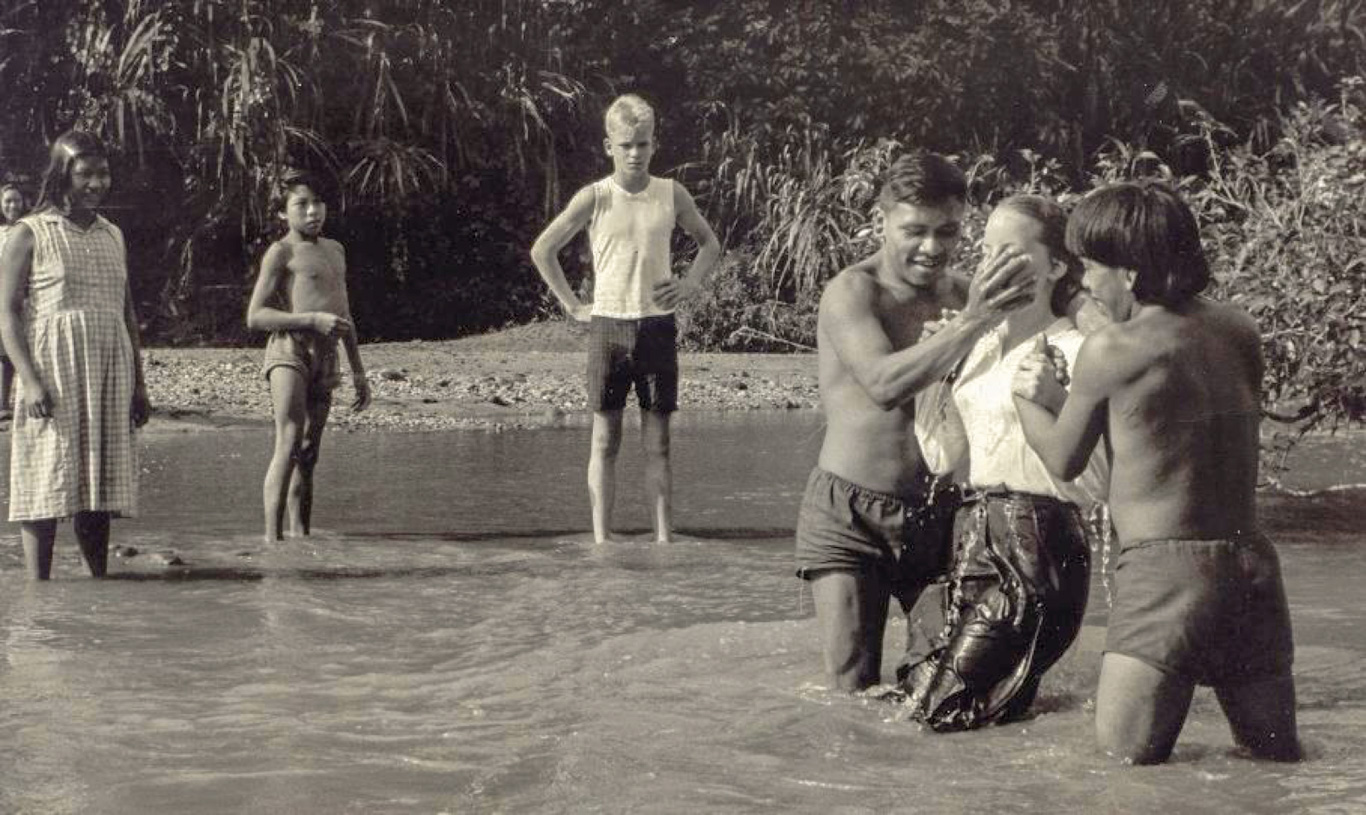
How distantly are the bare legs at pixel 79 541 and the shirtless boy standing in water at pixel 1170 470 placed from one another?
4729mm

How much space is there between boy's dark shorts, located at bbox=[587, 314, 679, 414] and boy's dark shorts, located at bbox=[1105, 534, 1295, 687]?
4.60 meters

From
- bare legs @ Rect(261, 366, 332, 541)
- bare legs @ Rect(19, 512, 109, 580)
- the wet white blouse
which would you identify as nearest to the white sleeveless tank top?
bare legs @ Rect(261, 366, 332, 541)

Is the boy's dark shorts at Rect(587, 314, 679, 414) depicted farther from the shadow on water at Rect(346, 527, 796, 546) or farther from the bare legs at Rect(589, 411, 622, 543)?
the shadow on water at Rect(346, 527, 796, 546)

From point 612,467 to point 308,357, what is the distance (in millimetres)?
1441

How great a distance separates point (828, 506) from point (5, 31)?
15121 millimetres

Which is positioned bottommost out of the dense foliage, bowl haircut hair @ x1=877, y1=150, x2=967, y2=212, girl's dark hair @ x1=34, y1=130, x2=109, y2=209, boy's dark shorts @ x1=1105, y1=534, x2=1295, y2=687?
boy's dark shorts @ x1=1105, y1=534, x2=1295, y2=687

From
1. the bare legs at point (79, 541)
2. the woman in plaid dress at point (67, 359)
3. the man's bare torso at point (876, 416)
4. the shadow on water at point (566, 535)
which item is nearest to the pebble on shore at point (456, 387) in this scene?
the shadow on water at point (566, 535)

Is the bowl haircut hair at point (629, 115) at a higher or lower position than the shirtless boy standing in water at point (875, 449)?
higher

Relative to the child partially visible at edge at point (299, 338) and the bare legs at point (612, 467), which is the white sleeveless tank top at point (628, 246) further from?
the child partially visible at edge at point (299, 338)

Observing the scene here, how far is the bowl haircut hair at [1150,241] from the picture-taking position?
4523mm

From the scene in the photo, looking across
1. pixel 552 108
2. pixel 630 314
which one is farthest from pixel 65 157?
pixel 552 108

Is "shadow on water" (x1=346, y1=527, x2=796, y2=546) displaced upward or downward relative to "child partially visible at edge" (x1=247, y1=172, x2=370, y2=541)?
downward

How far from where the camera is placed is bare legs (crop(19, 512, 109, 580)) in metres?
8.04

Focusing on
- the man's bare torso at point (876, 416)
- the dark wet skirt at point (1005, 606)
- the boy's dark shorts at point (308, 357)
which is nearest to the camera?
the dark wet skirt at point (1005, 606)
